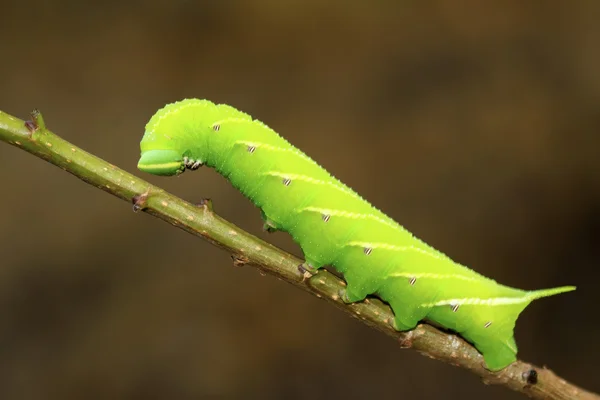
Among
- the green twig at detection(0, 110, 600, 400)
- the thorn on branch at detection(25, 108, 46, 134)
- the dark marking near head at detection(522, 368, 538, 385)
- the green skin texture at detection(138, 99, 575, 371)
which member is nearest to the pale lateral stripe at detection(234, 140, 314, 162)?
the green skin texture at detection(138, 99, 575, 371)

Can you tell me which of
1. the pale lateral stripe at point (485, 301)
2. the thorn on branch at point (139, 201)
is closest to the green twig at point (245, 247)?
the thorn on branch at point (139, 201)

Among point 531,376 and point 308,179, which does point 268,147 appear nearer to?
point 308,179

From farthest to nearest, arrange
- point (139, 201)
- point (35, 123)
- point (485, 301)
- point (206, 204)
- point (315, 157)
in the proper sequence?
point (315, 157) < point (485, 301) < point (206, 204) < point (139, 201) < point (35, 123)

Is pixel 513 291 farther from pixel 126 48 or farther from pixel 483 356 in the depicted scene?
pixel 126 48

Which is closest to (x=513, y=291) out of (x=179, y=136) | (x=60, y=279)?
(x=179, y=136)

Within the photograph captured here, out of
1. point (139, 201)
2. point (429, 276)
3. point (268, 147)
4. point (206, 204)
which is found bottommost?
point (139, 201)

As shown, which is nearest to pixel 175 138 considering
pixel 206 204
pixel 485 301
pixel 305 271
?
pixel 206 204
